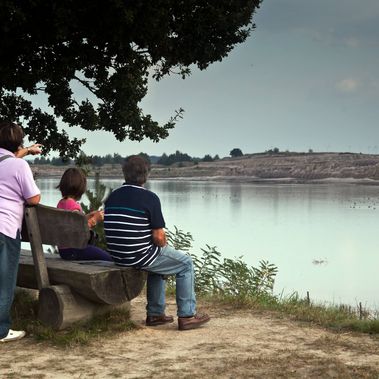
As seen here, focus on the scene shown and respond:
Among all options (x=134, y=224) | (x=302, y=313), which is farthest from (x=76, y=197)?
(x=302, y=313)

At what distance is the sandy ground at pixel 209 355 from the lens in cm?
551

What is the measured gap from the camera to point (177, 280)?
7.04 metres

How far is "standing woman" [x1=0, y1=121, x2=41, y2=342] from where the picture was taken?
20.5 feet

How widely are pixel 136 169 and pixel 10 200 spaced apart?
122cm

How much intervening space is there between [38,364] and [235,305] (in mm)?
3231

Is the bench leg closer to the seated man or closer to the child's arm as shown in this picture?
the seated man

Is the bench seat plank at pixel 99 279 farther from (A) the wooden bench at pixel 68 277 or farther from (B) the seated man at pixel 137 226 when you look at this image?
(B) the seated man at pixel 137 226

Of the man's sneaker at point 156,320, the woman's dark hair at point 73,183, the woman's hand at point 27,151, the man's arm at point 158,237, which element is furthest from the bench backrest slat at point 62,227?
the man's sneaker at point 156,320

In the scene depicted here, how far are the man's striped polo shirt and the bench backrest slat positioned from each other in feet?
1.39

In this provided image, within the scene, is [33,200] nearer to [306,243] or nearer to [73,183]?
[73,183]

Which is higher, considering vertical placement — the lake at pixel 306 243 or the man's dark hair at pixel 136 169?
the man's dark hair at pixel 136 169

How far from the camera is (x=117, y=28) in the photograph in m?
11.9

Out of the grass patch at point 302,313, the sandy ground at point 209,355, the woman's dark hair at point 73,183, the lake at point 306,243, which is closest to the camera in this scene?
the sandy ground at point 209,355

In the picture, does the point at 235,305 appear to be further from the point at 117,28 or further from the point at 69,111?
the point at 69,111
